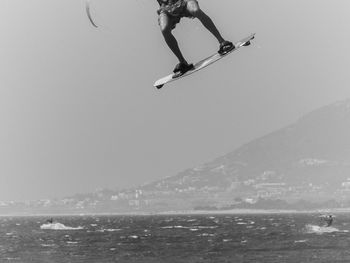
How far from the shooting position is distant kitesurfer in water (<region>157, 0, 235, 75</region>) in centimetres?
1452

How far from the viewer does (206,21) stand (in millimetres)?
14875

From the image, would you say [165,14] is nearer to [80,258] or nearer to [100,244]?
[80,258]

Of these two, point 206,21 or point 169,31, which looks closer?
point 206,21

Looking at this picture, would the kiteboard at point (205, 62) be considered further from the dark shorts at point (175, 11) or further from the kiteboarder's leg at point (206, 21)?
the dark shorts at point (175, 11)

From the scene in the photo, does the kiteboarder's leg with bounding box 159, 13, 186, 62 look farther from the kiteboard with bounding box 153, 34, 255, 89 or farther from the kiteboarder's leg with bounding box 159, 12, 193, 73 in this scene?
the kiteboard with bounding box 153, 34, 255, 89

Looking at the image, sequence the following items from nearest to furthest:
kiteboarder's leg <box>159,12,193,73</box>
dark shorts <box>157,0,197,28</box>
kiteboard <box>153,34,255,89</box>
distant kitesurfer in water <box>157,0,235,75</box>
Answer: distant kitesurfer in water <box>157,0,235,75</box>, dark shorts <box>157,0,197,28</box>, kiteboarder's leg <box>159,12,193,73</box>, kiteboard <box>153,34,255,89</box>

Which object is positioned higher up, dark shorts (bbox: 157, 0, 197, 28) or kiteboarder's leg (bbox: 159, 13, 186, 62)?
dark shorts (bbox: 157, 0, 197, 28)

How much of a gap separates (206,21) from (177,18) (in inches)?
28.3

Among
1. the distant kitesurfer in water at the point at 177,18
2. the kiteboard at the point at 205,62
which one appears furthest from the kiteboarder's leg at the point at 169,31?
the kiteboard at the point at 205,62

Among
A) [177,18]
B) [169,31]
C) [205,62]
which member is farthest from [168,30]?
[205,62]

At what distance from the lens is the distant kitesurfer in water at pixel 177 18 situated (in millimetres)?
14516

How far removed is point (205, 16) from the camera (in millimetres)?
14773

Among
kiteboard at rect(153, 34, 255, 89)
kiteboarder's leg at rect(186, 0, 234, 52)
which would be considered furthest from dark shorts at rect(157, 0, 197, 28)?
kiteboard at rect(153, 34, 255, 89)

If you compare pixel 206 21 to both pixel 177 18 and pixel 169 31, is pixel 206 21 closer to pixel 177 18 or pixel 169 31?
pixel 177 18
